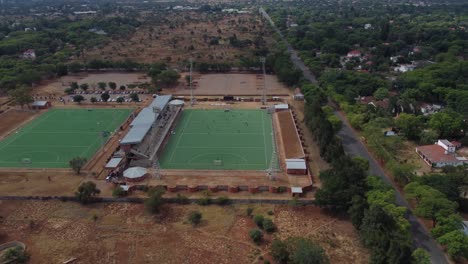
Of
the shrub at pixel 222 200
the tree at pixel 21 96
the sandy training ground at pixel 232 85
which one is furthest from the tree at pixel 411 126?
the tree at pixel 21 96

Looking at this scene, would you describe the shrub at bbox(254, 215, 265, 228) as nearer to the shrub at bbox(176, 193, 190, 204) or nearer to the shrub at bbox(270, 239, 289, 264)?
the shrub at bbox(270, 239, 289, 264)

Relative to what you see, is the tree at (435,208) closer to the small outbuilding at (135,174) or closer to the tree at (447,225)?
the tree at (447,225)

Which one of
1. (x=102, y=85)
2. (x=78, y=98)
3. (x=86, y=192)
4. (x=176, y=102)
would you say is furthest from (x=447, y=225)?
(x=102, y=85)

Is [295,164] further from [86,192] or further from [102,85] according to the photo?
[102,85]

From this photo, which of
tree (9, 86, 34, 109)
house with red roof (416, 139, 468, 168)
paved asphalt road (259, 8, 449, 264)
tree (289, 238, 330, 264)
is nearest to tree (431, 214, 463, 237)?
paved asphalt road (259, 8, 449, 264)

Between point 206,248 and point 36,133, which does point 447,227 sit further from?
point 36,133

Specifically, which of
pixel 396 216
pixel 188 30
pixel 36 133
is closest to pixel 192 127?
pixel 36 133
